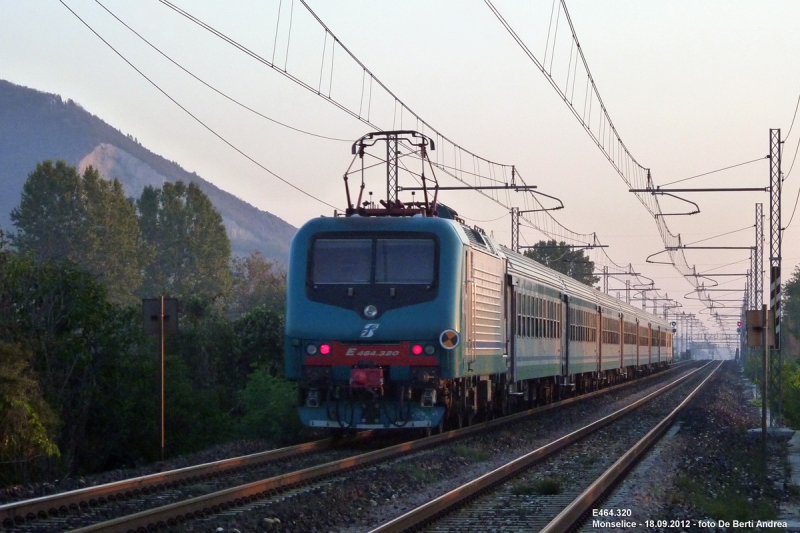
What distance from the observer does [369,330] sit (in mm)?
15836

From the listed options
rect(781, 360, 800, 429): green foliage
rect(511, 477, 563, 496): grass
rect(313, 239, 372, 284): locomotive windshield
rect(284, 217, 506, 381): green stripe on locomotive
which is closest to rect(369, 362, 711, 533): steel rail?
rect(511, 477, 563, 496): grass

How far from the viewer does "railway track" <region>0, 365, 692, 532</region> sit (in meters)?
9.34

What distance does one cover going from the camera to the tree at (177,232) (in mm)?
89375

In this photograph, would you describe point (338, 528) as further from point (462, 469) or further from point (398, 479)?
point (462, 469)

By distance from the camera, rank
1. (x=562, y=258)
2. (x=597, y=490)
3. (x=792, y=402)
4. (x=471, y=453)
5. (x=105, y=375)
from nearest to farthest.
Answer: (x=597, y=490), (x=471, y=453), (x=105, y=375), (x=792, y=402), (x=562, y=258)

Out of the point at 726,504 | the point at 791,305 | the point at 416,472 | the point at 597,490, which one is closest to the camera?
the point at 597,490

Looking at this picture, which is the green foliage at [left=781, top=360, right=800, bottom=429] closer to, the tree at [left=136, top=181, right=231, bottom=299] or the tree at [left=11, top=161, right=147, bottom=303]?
Result: the tree at [left=11, top=161, right=147, bottom=303]

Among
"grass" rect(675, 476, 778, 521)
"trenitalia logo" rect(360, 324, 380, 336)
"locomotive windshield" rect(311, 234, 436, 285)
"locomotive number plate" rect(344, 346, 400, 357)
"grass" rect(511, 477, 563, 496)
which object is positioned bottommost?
"grass" rect(675, 476, 778, 521)

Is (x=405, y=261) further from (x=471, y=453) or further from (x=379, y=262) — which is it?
(x=471, y=453)

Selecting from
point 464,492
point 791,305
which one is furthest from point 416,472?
point 791,305

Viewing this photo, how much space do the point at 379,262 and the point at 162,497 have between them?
5.93 meters

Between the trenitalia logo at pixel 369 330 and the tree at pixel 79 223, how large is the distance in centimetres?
6108

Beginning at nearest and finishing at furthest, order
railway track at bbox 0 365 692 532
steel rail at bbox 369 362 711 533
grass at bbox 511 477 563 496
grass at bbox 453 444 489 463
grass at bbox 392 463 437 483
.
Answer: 1. steel rail at bbox 369 362 711 533
2. railway track at bbox 0 365 692 532
3. grass at bbox 511 477 563 496
4. grass at bbox 392 463 437 483
5. grass at bbox 453 444 489 463

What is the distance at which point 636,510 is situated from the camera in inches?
432
